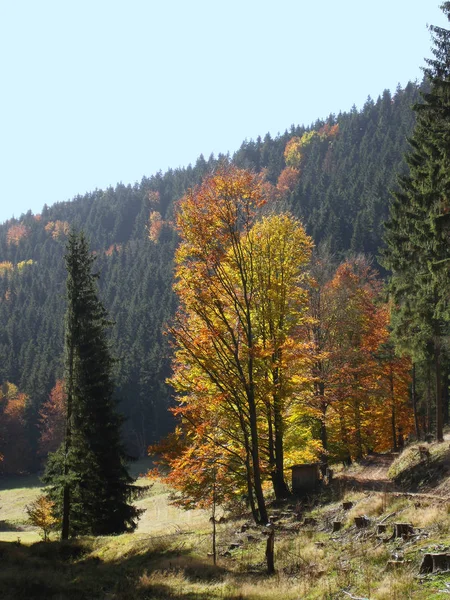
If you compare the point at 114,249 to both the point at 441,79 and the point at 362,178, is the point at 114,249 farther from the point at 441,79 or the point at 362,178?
the point at 441,79

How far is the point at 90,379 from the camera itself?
28.0 m

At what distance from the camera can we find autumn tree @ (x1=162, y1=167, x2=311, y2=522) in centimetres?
1811

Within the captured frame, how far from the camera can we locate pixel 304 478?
76.0 ft

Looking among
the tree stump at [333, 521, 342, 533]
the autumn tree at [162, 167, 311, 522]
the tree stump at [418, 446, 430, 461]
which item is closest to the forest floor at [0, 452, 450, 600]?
the tree stump at [333, 521, 342, 533]

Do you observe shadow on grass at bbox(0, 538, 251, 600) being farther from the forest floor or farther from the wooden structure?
the wooden structure

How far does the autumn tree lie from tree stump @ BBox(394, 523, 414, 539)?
17.5 ft

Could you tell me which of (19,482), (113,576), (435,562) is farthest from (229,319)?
(19,482)

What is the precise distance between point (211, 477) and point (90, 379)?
11.3 m

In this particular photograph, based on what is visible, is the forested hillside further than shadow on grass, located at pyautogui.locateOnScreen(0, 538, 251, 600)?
Yes

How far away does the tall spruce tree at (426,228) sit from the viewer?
20406 mm

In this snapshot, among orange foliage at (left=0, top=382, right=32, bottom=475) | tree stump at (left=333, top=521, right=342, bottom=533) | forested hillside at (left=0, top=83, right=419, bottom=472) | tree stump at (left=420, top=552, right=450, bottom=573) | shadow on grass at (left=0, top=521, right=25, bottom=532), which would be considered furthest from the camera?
forested hillside at (left=0, top=83, right=419, bottom=472)

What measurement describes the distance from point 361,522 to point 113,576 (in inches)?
274

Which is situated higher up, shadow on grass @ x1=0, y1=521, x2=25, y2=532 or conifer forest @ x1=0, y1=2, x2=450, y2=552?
conifer forest @ x1=0, y1=2, x2=450, y2=552

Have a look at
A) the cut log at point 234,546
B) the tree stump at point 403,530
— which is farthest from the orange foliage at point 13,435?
the tree stump at point 403,530
